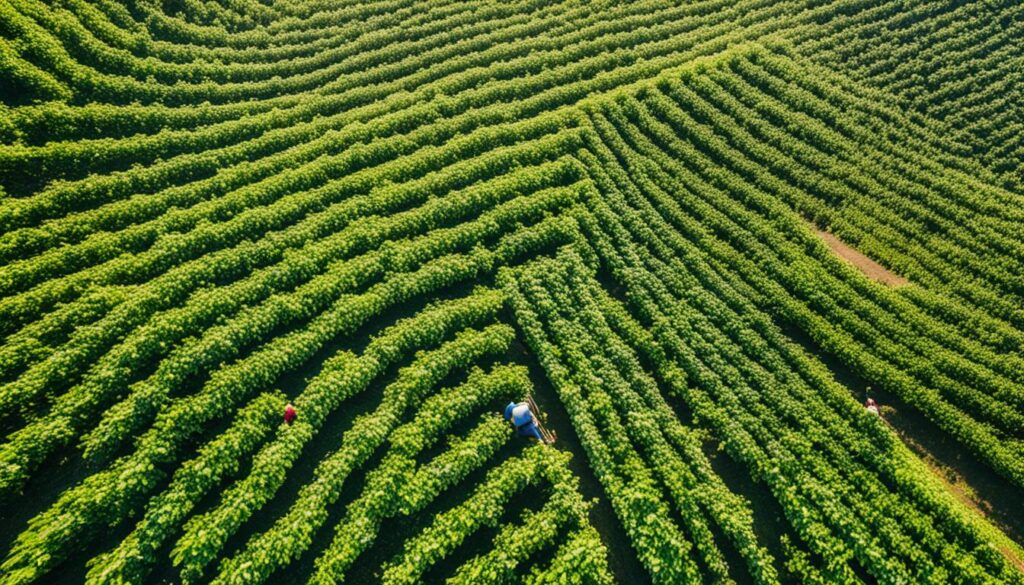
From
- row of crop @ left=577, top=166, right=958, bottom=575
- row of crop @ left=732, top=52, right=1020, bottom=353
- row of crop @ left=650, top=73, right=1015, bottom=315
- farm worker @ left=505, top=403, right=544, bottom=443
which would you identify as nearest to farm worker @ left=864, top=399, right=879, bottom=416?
row of crop @ left=577, top=166, right=958, bottom=575

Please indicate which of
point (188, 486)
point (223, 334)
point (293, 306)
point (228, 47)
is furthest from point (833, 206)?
point (228, 47)

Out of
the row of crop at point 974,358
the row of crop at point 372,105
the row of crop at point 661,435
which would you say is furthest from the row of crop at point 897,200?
the row of crop at point 661,435

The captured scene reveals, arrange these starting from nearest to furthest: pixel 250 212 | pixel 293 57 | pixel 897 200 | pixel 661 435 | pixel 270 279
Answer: pixel 661 435, pixel 270 279, pixel 250 212, pixel 897 200, pixel 293 57

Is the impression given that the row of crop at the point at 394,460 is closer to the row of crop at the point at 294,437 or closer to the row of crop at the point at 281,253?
the row of crop at the point at 294,437

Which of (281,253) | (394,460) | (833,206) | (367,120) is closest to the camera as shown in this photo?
(394,460)

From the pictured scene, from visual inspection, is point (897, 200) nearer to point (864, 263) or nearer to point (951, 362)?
point (864, 263)

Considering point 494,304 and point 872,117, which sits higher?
point 872,117

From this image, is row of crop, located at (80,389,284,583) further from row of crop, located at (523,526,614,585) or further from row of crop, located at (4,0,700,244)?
row of crop, located at (4,0,700,244)
